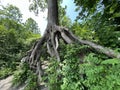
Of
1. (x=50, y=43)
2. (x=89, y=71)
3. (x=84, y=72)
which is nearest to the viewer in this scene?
(x=89, y=71)

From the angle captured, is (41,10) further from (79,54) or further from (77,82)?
(77,82)

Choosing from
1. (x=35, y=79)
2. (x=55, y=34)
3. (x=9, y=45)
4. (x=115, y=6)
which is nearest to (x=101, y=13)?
(x=115, y=6)

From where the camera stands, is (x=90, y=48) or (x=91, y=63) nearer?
(x=91, y=63)

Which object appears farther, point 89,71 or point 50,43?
point 50,43

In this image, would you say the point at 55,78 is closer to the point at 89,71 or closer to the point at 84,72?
the point at 84,72

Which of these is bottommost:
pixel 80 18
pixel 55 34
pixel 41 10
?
pixel 55 34

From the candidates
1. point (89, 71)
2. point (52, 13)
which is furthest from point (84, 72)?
point (52, 13)

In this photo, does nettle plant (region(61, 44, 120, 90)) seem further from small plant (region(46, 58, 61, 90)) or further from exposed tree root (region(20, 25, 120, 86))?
exposed tree root (region(20, 25, 120, 86))

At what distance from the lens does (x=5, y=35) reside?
13.4m

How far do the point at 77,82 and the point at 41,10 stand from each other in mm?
7594

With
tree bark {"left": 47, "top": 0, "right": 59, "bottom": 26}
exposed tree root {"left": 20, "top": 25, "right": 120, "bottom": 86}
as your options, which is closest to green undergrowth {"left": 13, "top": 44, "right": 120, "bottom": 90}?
exposed tree root {"left": 20, "top": 25, "right": 120, "bottom": 86}

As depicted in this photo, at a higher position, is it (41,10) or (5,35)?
(41,10)

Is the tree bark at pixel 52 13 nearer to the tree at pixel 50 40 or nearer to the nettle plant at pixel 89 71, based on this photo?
the tree at pixel 50 40

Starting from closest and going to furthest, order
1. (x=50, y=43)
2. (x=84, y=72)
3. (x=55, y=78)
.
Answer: (x=84, y=72), (x=55, y=78), (x=50, y=43)
